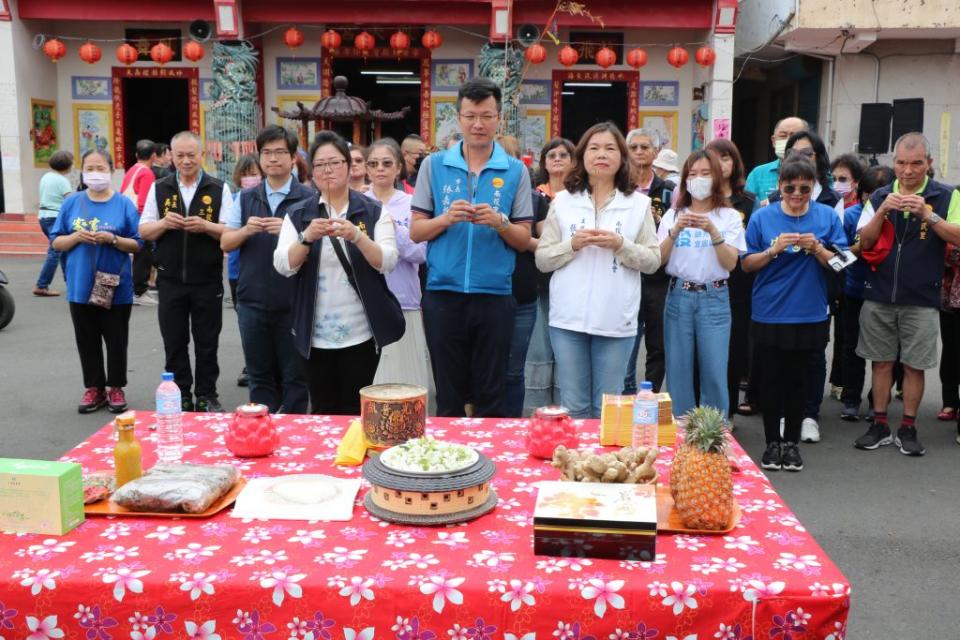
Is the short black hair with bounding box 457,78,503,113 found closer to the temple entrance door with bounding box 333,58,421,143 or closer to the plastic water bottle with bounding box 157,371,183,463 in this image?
the plastic water bottle with bounding box 157,371,183,463

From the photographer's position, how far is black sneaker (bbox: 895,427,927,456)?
16.6 feet

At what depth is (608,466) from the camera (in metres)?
2.31

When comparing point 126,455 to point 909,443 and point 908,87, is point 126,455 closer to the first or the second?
point 909,443

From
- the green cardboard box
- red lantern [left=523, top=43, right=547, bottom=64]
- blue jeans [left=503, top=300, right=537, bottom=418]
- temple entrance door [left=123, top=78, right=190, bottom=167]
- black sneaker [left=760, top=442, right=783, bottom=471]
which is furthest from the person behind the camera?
temple entrance door [left=123, top=78, right=190, bottom=167]

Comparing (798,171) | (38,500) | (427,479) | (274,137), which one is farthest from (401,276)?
(38,500)

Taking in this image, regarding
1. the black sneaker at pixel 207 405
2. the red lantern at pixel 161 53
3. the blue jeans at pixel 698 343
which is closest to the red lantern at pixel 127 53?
the red lantern at pixel 161 53

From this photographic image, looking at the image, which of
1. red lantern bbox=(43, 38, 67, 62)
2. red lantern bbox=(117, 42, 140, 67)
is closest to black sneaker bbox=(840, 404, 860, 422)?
red lantern bbox=(117, 42, 140, 67)

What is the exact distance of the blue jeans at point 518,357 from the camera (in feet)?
16.5

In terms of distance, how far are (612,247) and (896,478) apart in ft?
7.28

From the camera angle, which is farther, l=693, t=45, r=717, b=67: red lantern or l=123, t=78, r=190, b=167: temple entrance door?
l=123, t=78, r=190, b=167: temple entrance door

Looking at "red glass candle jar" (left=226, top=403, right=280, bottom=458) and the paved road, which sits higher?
"red glass candle jar" (left=226, top=403, right=280, bottom=458)

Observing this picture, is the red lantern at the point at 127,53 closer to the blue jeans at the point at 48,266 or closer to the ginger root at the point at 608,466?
the blue jeans at the point at 48,266

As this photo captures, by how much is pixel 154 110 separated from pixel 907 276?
45.3 feet

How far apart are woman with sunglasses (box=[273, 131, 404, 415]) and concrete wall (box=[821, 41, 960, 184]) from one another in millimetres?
12655
